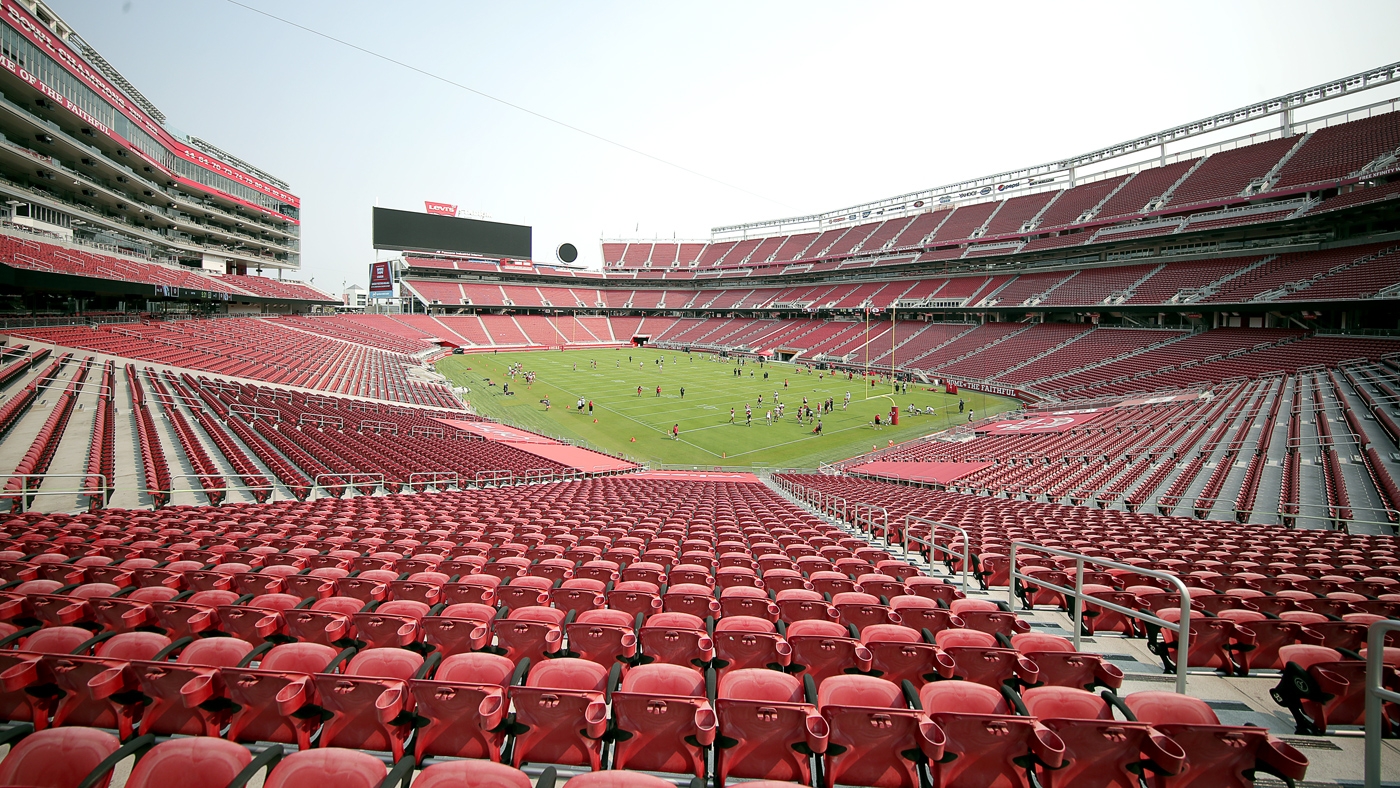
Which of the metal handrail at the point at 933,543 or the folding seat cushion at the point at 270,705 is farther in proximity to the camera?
the metal handrail at the point at 933,543

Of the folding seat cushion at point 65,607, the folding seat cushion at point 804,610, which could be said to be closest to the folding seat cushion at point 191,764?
the folding seat cushion at point 65,607

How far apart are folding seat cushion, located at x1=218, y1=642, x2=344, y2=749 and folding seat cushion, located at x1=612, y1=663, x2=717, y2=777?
1.85m

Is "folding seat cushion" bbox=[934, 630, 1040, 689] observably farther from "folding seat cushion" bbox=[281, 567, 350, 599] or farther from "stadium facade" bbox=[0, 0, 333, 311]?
"stadium facade" bbox=[0, 0, 333, 311]

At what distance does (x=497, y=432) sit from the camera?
102 feet

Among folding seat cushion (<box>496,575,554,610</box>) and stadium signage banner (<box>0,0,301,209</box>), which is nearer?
folding seat cushion (<box>496,575,554,610</box>)

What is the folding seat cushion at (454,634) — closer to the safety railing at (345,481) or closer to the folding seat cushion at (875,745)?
the folding seat cushion at (875,745)

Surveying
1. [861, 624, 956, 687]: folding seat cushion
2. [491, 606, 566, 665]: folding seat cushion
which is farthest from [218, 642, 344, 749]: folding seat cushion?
[861, 624, 956, 687]: folding seat cushion

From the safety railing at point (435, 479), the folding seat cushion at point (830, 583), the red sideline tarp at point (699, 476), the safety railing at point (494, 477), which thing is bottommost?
the red sideline tarp at point (699, 476)

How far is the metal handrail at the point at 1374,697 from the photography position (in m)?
2.78

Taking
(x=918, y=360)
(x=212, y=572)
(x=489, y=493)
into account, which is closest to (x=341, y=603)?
(x=212, y=572)

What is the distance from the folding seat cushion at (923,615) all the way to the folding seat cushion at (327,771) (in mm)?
4289

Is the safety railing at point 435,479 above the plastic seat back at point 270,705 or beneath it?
beneath

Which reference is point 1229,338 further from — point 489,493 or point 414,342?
point 414,342

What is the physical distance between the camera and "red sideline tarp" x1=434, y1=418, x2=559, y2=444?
95.8 ft
